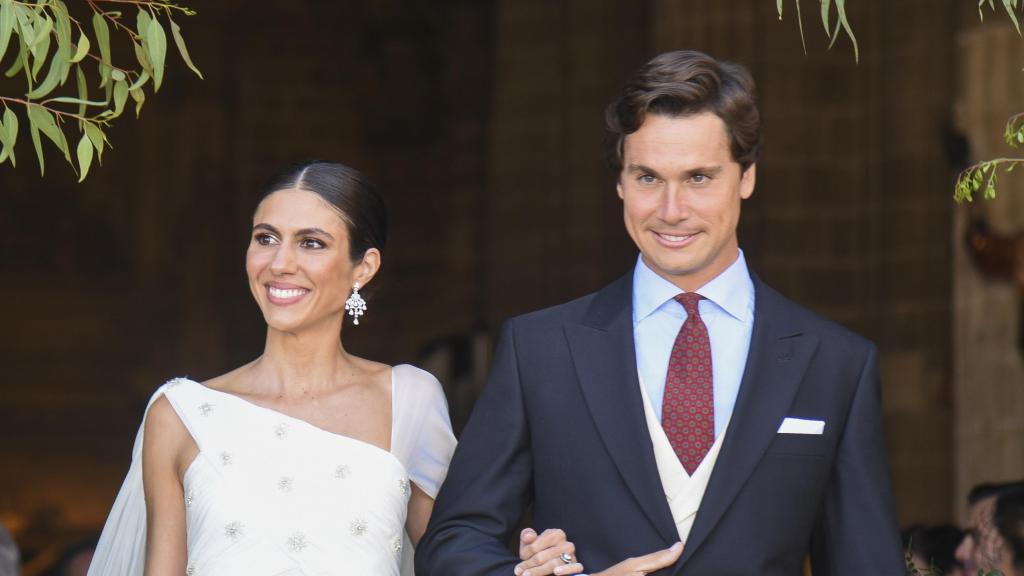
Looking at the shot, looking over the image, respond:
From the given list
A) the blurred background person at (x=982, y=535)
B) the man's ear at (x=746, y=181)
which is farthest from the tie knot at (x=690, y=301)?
the blurred background person at (x=982, y=535)

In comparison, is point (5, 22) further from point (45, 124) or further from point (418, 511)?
point (418, 511)

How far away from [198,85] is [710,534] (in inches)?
498

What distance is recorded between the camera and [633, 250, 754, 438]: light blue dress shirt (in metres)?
3.32

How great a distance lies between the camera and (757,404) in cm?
325

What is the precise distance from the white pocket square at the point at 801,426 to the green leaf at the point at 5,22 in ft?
5.02

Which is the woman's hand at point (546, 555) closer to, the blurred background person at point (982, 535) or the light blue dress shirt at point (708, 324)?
the light blue dress shirt at point (708, 324)

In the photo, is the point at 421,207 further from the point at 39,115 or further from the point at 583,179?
the point at 39,115

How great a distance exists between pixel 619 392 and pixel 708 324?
23cm

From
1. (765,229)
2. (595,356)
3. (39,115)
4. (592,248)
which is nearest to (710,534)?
(595,356)

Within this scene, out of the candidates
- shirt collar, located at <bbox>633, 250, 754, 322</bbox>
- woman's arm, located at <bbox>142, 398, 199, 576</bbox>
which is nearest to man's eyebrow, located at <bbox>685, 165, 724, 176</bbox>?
shirt collar, located at <bbox>633, 250, 754, 322</bbox>

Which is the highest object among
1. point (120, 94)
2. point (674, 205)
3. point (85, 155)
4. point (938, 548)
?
point (120, 94)

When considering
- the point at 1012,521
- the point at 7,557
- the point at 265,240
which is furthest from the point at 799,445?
the point at 7,557

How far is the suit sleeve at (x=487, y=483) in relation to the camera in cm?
326

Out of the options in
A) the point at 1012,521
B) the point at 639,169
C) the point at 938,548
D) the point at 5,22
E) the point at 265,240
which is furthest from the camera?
the point at 938,548
